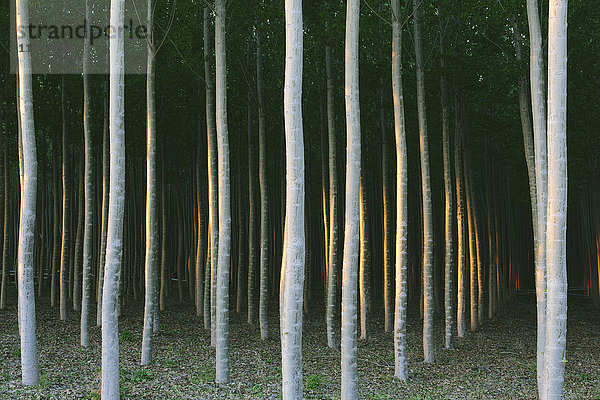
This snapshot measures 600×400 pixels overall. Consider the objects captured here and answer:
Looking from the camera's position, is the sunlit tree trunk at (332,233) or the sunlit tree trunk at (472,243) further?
the sunlit tree trunk at (472,243)

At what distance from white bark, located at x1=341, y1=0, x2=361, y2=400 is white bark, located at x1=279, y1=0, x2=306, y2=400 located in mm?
1844

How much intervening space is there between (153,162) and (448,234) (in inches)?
268

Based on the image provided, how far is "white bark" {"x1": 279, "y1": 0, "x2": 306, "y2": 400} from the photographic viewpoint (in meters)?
7.36

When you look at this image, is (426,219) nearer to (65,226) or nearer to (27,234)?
(27,234)

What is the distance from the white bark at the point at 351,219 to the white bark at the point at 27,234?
5199 mm

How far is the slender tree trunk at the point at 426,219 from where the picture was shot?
12484 millimetres

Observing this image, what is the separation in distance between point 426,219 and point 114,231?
6.72m

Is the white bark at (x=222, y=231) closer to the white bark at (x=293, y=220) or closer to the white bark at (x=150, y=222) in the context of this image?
the white bark at (x=150, y=222)

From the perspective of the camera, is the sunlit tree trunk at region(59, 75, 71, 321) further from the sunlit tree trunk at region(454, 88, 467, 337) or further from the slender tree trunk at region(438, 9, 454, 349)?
the sunlit tree trunk at region(454, 88, 467, 337)

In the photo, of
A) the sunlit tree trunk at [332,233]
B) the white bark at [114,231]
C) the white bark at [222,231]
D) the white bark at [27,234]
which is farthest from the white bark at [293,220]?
the sunlit tree trunk at [332,233]

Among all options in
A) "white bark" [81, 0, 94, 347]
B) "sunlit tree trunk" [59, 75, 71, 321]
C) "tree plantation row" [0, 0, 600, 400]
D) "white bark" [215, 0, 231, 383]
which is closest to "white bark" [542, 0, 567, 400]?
"tree plantation row" [0, 0, 600, 400]

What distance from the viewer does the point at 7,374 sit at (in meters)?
10.5

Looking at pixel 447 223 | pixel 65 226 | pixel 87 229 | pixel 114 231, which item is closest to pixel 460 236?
pixel 447 223

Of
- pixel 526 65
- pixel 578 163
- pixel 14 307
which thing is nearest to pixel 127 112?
pixel 14 307
